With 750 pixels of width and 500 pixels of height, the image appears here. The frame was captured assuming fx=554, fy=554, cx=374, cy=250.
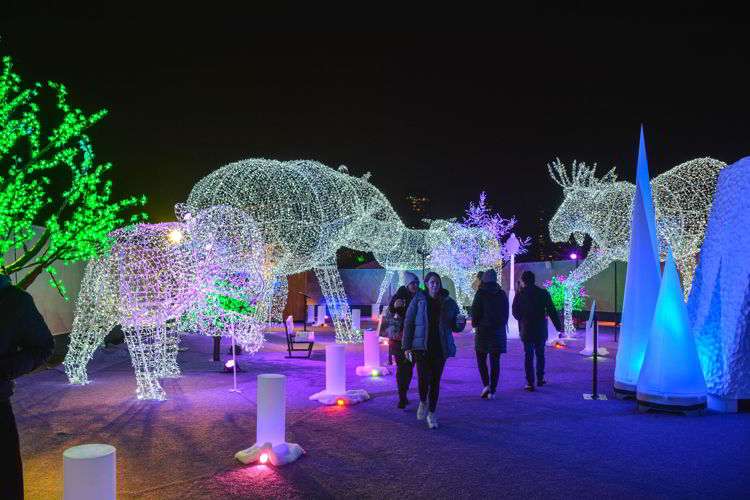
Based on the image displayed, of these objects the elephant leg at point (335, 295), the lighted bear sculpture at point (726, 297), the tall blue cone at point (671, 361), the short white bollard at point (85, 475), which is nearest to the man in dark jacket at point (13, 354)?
the short white bollard at point (85, 475)

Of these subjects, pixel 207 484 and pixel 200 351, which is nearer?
pixel 207 484

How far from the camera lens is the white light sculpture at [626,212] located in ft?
39.9

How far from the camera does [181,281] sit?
7039 mm

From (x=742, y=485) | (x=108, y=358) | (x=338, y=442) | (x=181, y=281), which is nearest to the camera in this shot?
(x=742, y=485)

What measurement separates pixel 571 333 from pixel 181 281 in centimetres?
1132

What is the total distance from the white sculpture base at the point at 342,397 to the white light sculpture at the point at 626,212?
792cm

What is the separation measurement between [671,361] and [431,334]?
2.95 meters

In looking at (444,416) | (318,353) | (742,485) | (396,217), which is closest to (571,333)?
(396,217)

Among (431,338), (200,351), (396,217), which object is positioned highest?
(396,217)

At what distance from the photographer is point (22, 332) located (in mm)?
2908

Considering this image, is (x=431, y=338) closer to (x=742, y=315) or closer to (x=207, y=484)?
(x=207, y=484)

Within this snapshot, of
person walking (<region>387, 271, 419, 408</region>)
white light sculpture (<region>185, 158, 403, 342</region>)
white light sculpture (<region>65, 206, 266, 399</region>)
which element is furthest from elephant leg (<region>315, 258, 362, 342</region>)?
person walking (<region>387, 271, 419, 408</region>)

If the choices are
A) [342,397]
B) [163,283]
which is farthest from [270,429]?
[163,283]

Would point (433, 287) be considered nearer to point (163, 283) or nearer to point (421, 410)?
point (421, 410)
